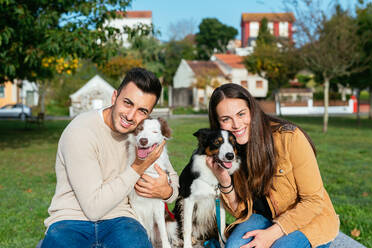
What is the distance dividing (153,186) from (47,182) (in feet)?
18.8

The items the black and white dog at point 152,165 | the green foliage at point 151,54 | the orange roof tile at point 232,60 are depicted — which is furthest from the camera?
the green foliage at point 151,54

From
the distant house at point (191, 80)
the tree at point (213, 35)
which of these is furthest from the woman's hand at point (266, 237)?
the tree at point (213, 35)

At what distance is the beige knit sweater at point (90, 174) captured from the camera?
2.60 m

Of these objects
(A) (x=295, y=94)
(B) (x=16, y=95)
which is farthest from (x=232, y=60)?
(B) (x=16, y=95)

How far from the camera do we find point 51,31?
10148mm

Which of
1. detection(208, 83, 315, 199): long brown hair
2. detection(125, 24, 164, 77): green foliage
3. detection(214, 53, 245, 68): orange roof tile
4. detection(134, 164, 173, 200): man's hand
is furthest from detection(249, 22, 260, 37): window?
detection(134, 164, 173, 200): man's hand

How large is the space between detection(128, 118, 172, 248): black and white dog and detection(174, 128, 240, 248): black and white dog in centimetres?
32

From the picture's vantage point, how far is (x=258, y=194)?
310 centimetres

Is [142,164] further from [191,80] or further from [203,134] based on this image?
[191,80]

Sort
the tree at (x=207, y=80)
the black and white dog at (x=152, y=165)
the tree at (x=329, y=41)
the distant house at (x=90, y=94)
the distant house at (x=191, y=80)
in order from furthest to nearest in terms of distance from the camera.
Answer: the distant house at (x=191, y=80), the tree at (x=207, y=80), the distant house at (x=90, y=94), the tree at (x=329, y=41), the black and white dog at (x=152, y=165)

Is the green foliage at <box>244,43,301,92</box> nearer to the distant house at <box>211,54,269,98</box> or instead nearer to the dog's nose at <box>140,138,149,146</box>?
the distant house at <box>211,54,269,98</box>

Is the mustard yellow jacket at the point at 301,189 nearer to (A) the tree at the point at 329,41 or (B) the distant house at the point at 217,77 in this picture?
(A) the tree at the point at 329,41

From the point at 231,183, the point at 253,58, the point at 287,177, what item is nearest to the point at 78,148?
the point at 231,183

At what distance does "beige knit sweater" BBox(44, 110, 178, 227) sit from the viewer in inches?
102
